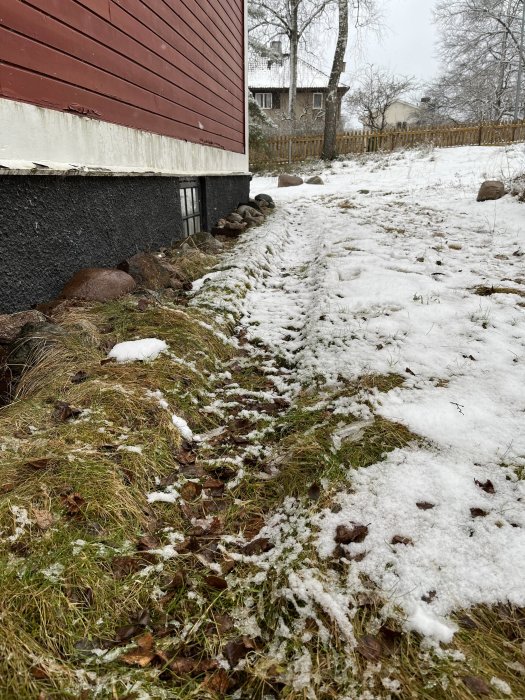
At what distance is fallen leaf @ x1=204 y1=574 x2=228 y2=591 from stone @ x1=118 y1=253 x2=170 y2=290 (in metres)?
3.13

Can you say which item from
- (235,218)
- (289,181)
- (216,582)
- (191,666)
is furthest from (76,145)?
(289,181)

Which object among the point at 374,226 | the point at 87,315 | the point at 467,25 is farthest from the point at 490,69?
the point at 87,315

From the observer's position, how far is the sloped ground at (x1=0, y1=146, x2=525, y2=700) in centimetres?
125

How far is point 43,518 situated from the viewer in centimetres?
159

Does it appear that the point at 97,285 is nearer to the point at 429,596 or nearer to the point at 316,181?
the point at 429,596

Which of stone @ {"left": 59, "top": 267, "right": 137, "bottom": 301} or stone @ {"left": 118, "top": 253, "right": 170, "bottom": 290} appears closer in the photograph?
stone @ {"left": 59, "top": 267, "right": 137, "bottom": 301}

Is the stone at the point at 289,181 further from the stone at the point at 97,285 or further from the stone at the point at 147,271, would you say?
the stone at the point at 97,285

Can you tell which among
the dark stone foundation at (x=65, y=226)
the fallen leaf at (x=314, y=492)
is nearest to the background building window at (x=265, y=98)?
the dark stone foundation at (x=65, y=226)

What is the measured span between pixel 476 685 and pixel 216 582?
0.87 metres

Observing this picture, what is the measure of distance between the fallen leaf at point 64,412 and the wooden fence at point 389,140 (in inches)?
651

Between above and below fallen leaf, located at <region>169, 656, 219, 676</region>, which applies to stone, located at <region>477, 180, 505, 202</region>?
above

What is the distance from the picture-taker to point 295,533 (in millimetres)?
1684

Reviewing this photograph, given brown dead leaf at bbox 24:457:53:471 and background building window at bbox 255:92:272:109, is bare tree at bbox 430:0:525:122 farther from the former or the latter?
brown dead leaf at bbox 24:457:53:471

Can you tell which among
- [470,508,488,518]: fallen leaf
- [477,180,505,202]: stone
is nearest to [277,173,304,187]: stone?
[477,180,505,202]: stone
